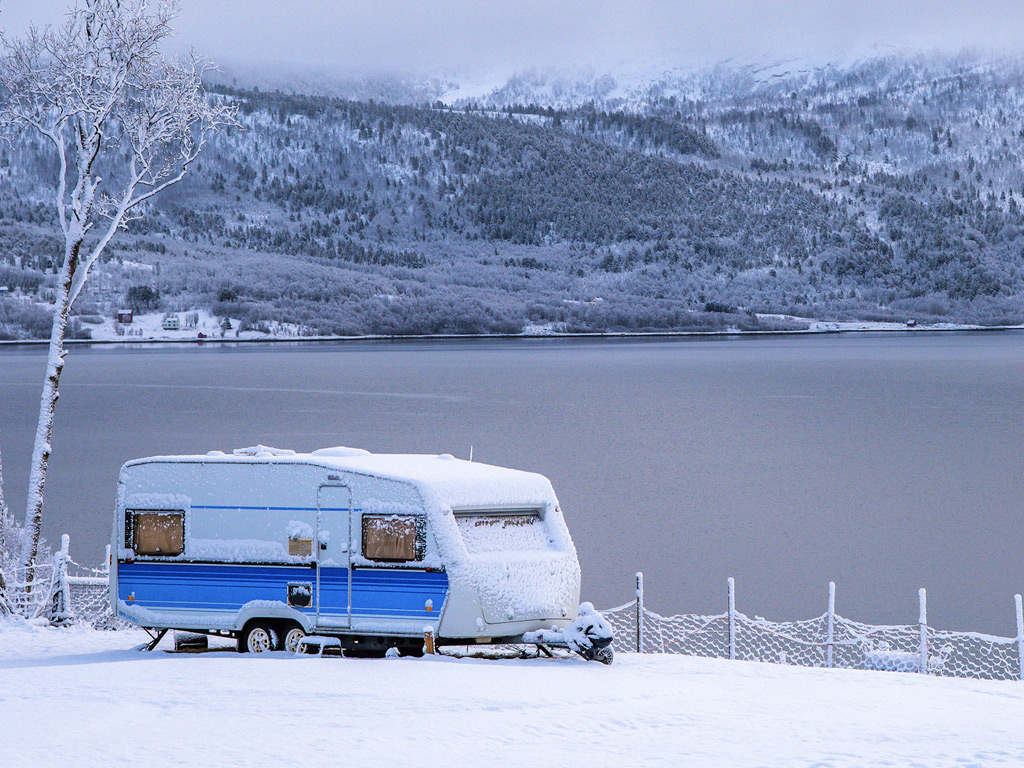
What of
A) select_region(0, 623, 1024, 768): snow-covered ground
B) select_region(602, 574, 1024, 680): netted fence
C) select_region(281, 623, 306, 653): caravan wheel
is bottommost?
select_region(602, 574, 1024, 680): netted fence

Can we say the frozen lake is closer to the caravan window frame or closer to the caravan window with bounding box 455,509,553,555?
the caravan window with bounding box 455,509,553,555

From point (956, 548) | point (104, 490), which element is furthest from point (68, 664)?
point (104, 490)

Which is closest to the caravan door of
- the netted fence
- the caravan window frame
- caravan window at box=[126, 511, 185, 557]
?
the caravan window frame

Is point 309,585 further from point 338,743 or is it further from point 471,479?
point 338,743

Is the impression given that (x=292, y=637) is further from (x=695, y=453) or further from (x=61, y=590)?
(x=695, y=453)

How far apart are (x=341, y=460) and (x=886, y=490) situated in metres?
44.7

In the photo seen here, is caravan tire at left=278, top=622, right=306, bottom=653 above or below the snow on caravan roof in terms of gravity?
below

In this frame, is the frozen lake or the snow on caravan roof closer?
the snow on caravan roof

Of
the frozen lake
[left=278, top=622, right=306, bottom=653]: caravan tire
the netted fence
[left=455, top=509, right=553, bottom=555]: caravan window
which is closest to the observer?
[left=455, top=509, right=553, bottom=555]: caravan window

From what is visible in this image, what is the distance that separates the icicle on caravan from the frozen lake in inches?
621

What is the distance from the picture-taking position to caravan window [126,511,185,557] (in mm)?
15117

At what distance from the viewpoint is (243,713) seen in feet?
35.0

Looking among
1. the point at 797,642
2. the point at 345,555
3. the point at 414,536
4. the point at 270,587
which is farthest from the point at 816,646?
the point at 270,587

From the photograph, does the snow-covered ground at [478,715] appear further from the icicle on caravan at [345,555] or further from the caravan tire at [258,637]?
the icicle on caravan at [345,555]
